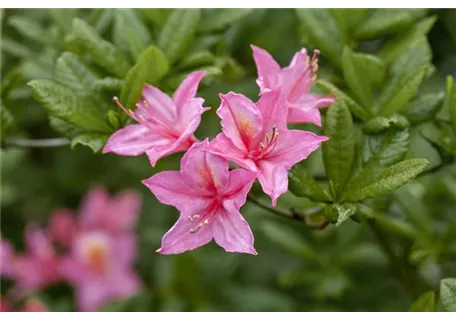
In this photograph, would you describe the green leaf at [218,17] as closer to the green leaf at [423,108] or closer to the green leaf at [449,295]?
the green leaf at [423,108]

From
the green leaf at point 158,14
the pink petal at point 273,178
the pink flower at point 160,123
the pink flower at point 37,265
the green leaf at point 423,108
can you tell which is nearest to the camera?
the pink petal at point 273,178

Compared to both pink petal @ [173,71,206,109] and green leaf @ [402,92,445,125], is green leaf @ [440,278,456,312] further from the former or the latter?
pink petal @ [173,71,206,109]

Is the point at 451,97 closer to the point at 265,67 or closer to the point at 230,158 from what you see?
the point at 265,67

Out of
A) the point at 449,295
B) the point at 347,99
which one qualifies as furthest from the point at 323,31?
the point at 449,295

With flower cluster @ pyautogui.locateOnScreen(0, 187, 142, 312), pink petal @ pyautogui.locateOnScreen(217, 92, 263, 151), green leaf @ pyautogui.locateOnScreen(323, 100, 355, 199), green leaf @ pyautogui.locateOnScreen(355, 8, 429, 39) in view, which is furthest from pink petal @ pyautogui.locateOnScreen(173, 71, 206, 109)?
flower cluster @ pyautogui.locateOnScreen(0, 187, 142, 312)

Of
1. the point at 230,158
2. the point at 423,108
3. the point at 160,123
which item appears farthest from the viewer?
the point at 423,108

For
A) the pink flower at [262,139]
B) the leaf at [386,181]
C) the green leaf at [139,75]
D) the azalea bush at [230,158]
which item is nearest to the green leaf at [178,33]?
the azalea bush at [230,158]
